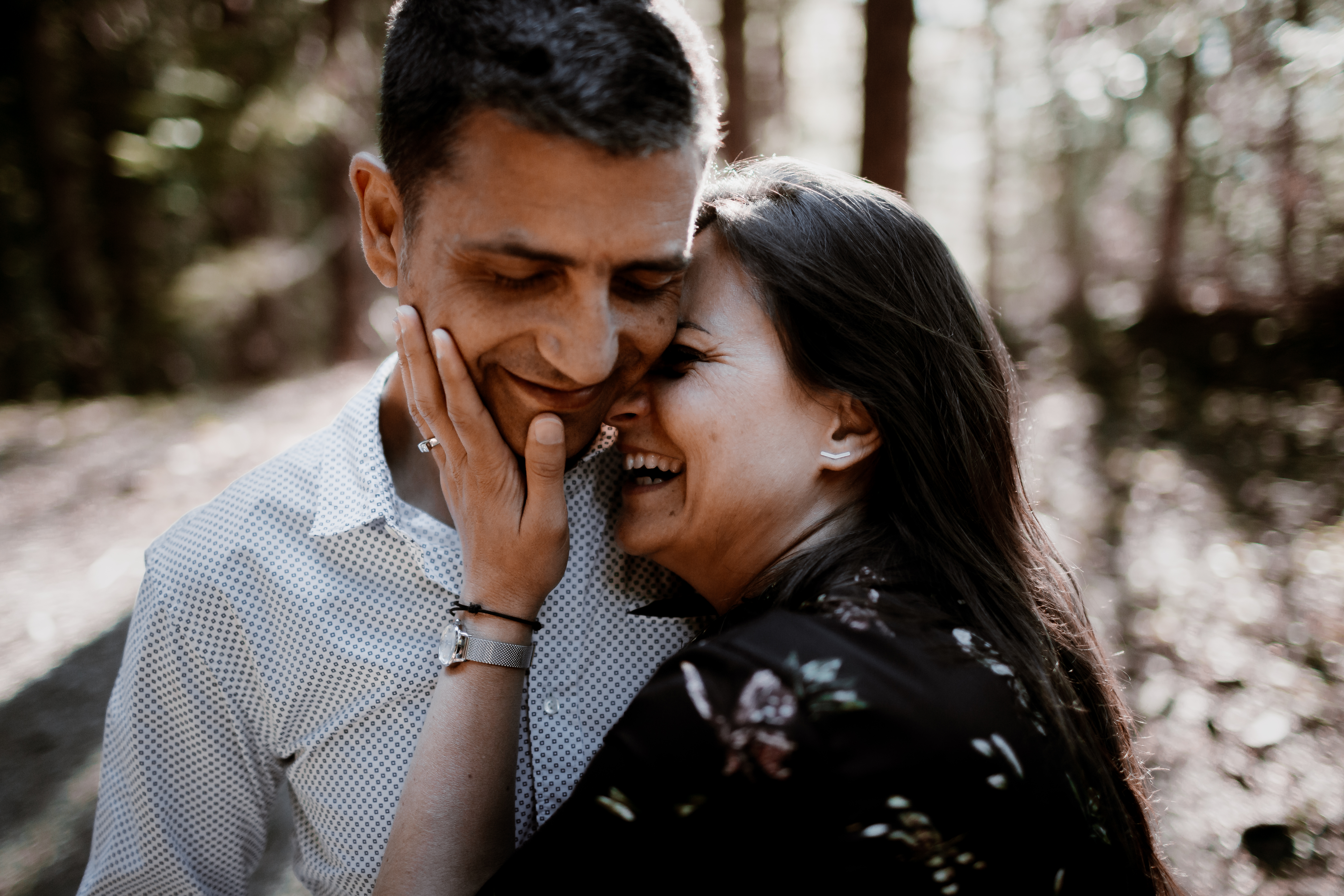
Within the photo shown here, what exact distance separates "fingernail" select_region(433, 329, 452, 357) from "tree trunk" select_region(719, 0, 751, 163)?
7086 mm

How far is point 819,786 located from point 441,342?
3.94ft

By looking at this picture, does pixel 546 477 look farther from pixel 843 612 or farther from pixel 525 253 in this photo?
pixel 843 612

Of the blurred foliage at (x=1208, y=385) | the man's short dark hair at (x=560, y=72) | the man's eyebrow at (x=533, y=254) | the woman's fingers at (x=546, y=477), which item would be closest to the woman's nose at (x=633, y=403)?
the woman's fingers at (x=546, y=477)

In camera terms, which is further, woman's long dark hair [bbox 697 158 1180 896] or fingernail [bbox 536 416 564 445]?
woman's long dark hair [bbox 697 158 1180 896]

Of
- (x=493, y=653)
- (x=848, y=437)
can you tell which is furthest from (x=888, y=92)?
(x=493, y=653)

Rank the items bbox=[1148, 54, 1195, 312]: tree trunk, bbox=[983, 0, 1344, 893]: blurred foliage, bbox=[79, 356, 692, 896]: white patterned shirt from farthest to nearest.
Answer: bbox=[1148, 54, 1195, 312]: tree trunk, bbox=[983, 0, 1344, 893]: blurred foliage, bbox=[79, 356, 692, 896]: white patterned shirt

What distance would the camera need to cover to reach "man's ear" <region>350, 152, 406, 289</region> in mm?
1911

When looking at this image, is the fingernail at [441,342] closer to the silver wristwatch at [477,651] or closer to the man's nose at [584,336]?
the man's nose at [584,336]

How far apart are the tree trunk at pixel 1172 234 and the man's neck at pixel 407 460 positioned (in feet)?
52.8

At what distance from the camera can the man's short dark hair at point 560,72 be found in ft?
5.08

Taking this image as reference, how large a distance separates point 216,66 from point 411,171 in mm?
7271

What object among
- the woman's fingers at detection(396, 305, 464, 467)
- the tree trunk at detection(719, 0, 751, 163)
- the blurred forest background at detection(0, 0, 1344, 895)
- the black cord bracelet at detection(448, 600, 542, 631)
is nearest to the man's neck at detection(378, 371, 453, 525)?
the woman's fingers at detection(396, 305, 464, 467)

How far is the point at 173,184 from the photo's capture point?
13.3 m

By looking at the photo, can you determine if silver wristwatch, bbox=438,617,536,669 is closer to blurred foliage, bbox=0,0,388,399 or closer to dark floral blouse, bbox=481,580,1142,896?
dark floral blouse, bbox=481,580,1142,896
